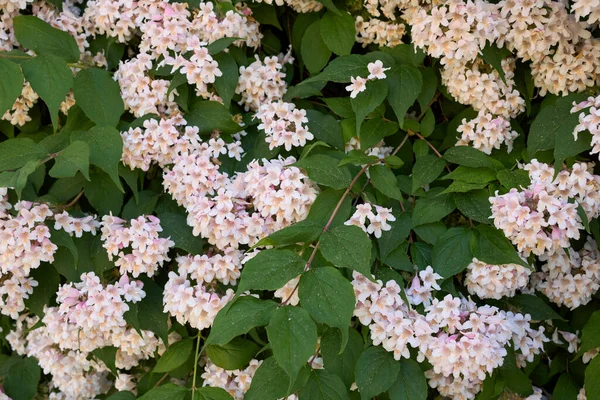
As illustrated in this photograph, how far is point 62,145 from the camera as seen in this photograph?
2.31m

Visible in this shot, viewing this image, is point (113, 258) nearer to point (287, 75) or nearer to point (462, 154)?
point (287, 75)

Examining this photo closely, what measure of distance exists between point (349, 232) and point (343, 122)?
59 cm

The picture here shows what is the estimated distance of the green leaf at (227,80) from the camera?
2.34 meters

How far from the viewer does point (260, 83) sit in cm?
242

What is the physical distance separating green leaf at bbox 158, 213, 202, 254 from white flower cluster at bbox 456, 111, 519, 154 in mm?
928

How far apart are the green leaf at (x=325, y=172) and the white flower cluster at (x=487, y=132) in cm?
46

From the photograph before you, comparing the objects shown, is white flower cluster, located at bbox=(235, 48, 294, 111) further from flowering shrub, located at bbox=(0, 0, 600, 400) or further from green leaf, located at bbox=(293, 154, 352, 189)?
green leaf, located at bbox=(293, 154, 352, 189)

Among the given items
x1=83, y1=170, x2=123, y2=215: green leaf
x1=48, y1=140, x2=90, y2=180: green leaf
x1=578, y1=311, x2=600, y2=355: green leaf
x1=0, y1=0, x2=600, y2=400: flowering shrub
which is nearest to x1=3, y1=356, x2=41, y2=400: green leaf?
x1=0, y1=0, x2=600, y2=400: flowering shrub

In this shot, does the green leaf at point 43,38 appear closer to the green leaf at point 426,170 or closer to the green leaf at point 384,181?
the green leaf at point 384,181

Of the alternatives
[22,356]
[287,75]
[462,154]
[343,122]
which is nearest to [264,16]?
[287,75]

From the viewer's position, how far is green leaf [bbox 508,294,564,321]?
2209mm

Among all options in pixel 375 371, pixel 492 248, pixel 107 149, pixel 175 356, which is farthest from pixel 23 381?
pixel 492 248

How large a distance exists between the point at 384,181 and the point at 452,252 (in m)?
0.30

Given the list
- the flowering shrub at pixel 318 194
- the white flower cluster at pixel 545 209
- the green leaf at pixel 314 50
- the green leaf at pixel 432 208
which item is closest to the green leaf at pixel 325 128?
the flowering shrub at pixel 318 194
